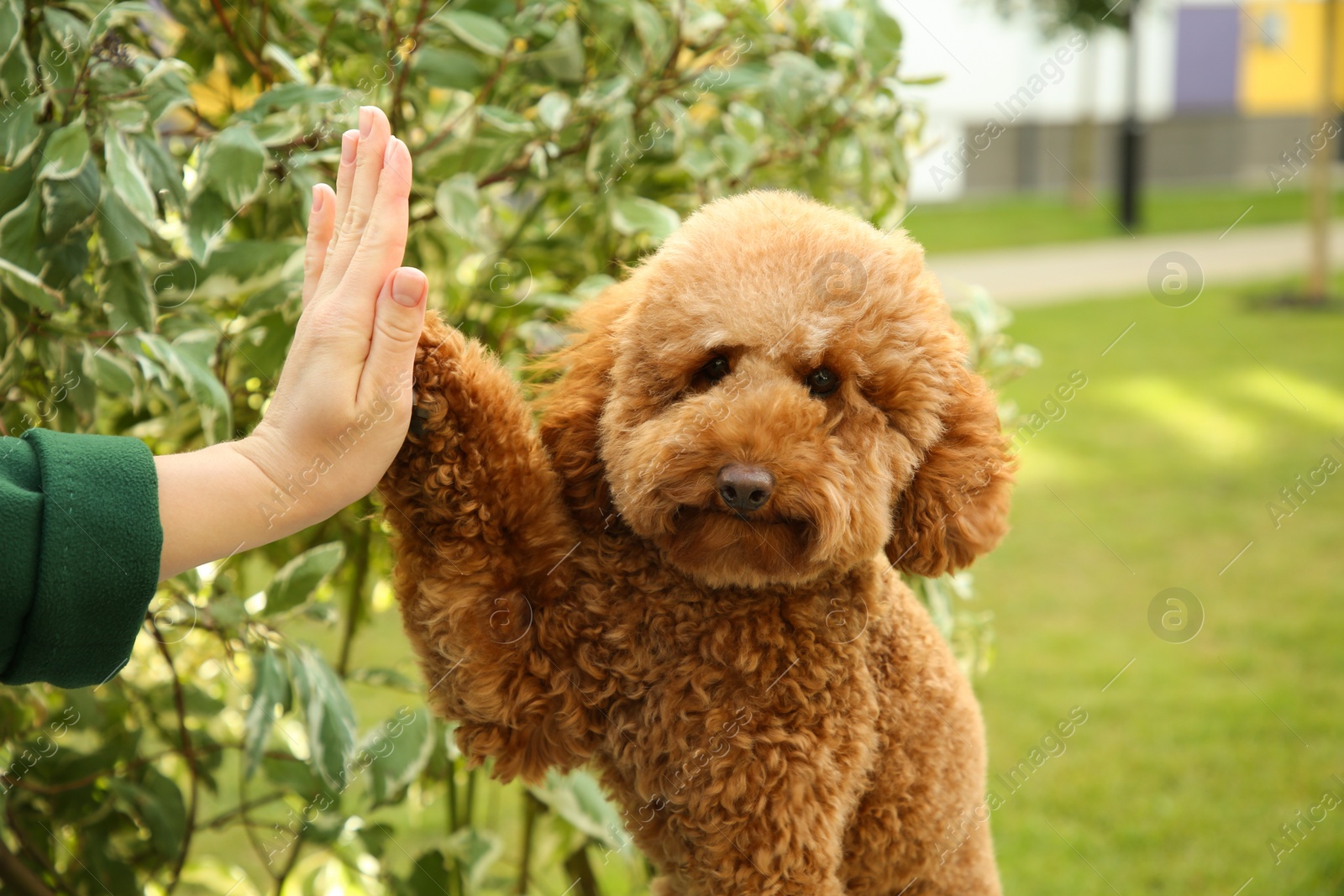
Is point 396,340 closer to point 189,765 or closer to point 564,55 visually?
point 564,55

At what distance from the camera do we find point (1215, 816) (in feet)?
8.15

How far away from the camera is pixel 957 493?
2.97 feet

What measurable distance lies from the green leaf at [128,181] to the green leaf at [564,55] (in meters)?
0.52

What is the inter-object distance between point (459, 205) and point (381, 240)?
487 millimetres

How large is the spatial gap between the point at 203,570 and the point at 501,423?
0.91m

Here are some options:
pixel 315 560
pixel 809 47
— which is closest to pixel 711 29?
pixel 809 47

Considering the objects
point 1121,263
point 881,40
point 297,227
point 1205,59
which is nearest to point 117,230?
point 297,227

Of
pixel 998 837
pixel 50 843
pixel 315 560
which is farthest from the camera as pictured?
pixel 998 837

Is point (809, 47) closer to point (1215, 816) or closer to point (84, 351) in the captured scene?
point (84, 351)

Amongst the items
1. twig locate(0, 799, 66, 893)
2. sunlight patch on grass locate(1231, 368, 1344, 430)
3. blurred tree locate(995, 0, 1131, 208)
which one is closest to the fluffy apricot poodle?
twig locate(0, 799, 66, 893)

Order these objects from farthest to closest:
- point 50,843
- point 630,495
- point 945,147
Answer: point 945,147
point 50,843
point 630,495

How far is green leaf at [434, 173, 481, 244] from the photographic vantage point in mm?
1289

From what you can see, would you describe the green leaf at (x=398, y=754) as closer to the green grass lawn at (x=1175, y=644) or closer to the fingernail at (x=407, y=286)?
the fingernail at (x=407, y=286)

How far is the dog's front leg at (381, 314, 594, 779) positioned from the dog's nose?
17cm
